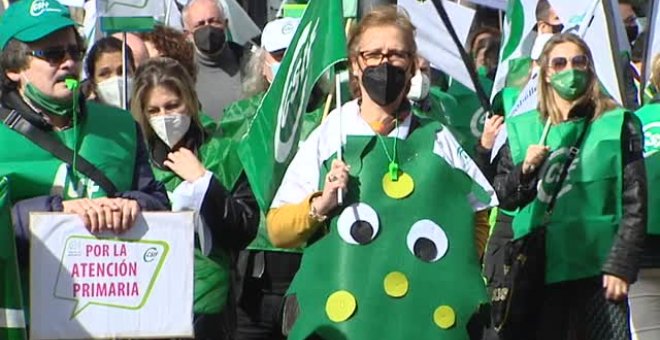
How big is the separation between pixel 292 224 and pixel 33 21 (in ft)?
3.96

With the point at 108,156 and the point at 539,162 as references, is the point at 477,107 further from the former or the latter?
the point at 108,156

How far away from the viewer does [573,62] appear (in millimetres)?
8258

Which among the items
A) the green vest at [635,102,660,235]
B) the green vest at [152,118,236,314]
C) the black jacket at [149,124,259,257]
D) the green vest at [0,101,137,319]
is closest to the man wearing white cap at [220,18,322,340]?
the black jacket at [149,124,259,257]

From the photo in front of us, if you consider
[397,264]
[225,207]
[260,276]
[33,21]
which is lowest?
[260,276]

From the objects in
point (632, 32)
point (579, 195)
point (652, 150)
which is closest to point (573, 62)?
point (579, 195)

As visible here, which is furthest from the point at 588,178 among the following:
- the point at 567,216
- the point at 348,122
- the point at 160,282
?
the point at 160,282

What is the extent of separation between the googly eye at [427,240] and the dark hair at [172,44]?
7.53 ft

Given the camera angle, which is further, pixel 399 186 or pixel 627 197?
pixel 627 197

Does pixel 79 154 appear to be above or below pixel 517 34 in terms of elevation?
below

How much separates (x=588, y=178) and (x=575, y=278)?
45cm

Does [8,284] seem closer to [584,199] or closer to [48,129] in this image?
[48,129]

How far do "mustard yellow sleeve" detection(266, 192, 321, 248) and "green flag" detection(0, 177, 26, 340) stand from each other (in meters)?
1.04

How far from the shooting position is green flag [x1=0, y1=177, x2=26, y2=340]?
630cm

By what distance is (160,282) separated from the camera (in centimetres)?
650
